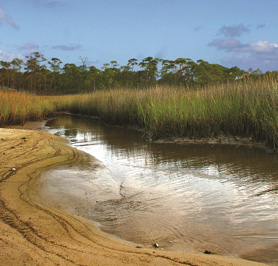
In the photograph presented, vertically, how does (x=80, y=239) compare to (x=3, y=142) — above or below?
below

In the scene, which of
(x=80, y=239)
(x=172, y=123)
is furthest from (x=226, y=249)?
(x=172, y=123)

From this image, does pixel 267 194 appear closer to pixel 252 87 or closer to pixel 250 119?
pixel 250 119

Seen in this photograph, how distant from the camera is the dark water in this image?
2020mm

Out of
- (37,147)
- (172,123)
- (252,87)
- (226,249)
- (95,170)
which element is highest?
(252,87)

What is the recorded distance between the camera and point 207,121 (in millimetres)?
6980

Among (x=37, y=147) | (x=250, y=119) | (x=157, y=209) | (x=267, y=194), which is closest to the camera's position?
(x=157, y=209)

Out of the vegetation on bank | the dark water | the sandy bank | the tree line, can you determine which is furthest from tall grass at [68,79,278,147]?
the tree line

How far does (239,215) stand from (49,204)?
189cm

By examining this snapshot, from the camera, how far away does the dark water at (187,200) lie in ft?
6.63

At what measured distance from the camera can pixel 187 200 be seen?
2.86 m

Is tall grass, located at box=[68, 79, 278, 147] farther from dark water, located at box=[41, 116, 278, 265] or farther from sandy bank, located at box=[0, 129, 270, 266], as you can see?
sandy bank, located at box=[0, 129, 270, 266]

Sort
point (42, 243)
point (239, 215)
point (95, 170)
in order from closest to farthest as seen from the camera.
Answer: point (42, 243)
point (239, 215)
point (95, 170)

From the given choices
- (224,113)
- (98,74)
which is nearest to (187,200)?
(224,113)

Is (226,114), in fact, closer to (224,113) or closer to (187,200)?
(224,113)
